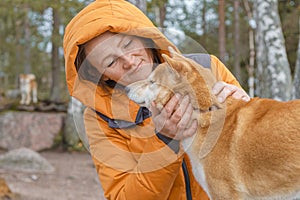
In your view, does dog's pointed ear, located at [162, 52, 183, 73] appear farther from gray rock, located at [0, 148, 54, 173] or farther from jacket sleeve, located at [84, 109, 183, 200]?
gray rock, located at [0, 148, 54, 173]

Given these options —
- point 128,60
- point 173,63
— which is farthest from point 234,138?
point 128,60

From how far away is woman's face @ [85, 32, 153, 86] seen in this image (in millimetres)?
2615

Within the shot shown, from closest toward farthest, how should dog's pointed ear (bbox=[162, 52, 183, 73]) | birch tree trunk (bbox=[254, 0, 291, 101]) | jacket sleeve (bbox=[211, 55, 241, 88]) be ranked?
dog's pointed ear (bbox=[162, 52, 183, 73]) → jacket sleeve (bbox=[211, 55, 241, 88]) → birch tree trunk (bbox=[254, 0, 291, 101])

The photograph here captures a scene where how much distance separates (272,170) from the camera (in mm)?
2289

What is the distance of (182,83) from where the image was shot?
2377 mm

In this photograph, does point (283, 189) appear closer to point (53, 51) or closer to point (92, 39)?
point (92, 39)

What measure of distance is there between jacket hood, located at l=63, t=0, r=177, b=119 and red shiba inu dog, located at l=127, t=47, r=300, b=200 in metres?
0.28

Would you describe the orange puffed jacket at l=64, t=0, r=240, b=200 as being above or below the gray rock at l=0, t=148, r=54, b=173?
above

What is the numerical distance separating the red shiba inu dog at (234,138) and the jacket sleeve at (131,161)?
23 centimetres

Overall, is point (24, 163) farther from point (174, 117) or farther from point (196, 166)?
point (174, 117)

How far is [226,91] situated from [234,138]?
0.96 feet

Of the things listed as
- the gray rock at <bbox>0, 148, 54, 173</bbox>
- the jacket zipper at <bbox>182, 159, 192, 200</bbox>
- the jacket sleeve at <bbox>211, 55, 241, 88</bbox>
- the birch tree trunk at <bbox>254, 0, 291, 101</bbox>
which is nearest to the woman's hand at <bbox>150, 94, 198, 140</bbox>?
the jacket zipper at <bbox>182, 159, 192, 200</bbox>

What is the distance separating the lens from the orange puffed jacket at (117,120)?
8.02 ft

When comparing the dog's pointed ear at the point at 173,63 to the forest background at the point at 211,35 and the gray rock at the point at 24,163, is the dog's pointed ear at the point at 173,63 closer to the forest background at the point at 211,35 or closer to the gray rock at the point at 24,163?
the forest background at the point at 211,35
